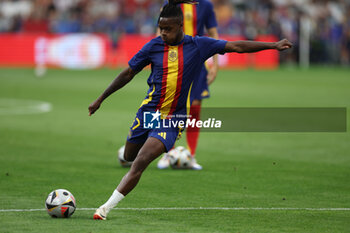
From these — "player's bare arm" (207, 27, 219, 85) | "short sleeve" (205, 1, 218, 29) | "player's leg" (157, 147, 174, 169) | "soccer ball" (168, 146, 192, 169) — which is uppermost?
"short sleeve" (205, 1, 218, 29)

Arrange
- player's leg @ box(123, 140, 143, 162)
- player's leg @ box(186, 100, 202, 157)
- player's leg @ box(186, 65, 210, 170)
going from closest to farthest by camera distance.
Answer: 1. player's leg @ box(123, 140, 143, 162)
2. player's leg @ box(186, 65, 210, 170)
3. player's leg @ box(186, 100, 202, 157)

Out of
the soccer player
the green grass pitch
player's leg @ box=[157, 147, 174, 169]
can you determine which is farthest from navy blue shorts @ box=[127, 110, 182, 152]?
player's leg @ box=[157, 147, 174, 169]

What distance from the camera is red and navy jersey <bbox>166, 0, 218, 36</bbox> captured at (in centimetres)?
1055

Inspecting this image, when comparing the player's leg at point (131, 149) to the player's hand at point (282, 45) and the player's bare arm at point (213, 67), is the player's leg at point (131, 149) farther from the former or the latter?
the player's bare arm at point (213, 67)

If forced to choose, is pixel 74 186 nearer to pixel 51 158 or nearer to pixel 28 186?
pixel 28 186

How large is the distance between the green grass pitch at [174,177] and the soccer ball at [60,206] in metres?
0.08

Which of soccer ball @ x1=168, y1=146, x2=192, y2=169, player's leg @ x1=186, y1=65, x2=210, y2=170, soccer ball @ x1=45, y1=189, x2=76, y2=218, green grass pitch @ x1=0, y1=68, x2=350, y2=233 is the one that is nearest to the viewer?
green grass pitch @ x1=0, y1=68, x2=350, y2=233

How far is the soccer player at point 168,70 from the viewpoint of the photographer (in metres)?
7.09

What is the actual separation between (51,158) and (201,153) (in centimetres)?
261

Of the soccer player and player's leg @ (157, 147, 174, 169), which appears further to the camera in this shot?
player's leg @ (157, 147, 174, 169)

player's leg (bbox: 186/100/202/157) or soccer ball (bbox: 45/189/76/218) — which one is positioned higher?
soccer ball (bbox: 45/189/76/218)

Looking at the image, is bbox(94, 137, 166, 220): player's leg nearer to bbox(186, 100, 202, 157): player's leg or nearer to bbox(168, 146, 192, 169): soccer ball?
bbox(168, 146, 192, 169): soccer ball

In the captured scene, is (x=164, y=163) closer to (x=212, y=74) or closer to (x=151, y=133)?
(x=212, y=74)

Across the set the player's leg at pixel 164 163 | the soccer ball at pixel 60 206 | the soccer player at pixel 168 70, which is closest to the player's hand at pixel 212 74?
the player's leg at pixel 164 163
